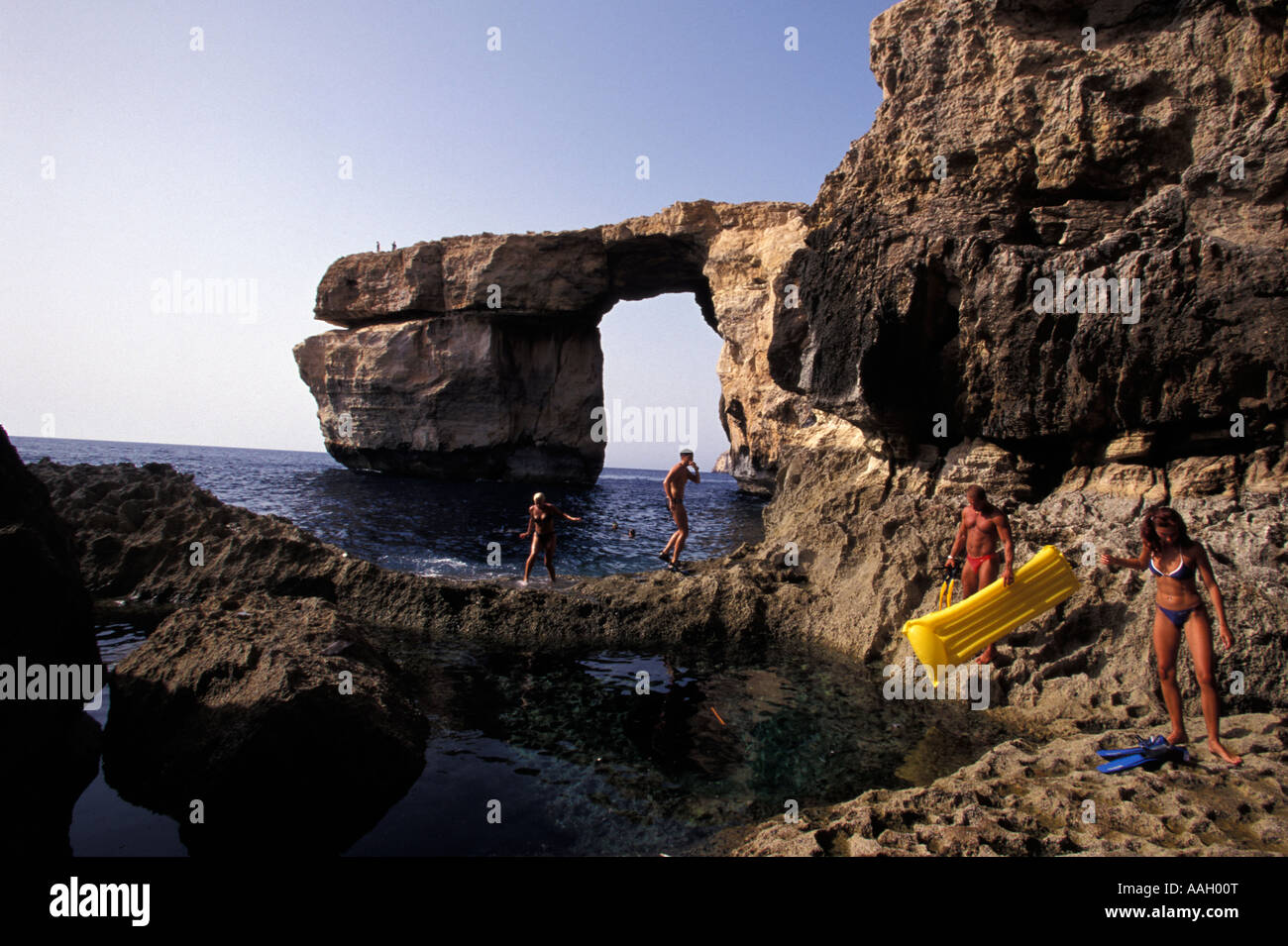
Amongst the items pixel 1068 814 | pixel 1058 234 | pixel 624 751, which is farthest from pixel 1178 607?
pixel 1058 234

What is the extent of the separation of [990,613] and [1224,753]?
191 cm

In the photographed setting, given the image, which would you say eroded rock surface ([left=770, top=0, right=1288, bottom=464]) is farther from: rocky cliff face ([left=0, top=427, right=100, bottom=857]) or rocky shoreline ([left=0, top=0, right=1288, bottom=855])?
rocky cliff face ([left=0, top=427, right=100, bottom=857])

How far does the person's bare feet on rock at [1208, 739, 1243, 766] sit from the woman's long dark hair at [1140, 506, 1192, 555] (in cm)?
119

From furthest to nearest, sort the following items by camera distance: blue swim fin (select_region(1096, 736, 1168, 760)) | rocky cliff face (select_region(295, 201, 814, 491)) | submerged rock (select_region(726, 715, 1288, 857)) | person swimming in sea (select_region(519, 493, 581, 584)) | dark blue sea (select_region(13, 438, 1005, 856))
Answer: rocky cliff face (select_region(295, 201, 814, 491))
person swimming in sea (select_region(519, 493, 581, 584))
dark blue sea (select_region(13, 438, 1005, 856))
blue swim fin (select_region(1096, 736, 1168, 760))
submerged rock (select_region(726, 715, 1288, 857))

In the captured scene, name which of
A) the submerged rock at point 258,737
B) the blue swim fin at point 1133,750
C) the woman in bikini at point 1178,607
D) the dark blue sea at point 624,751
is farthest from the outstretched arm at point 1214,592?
the submerged rock at point 258,737

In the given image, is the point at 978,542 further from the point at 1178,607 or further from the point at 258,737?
the point at 258,737

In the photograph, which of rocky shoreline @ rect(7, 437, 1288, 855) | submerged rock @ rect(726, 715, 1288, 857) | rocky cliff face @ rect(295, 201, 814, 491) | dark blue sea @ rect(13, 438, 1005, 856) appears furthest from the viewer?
rocky cliff face @ rect(295, 201, 814, 491)

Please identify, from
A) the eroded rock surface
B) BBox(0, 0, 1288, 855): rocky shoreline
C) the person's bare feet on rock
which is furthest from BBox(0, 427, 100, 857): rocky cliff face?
the eroded rock surface

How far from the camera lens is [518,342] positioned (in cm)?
3781

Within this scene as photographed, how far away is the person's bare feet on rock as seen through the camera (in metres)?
3.72

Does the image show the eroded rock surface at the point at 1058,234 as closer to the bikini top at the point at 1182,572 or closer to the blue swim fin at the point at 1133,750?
the bikini top at the point at 1182,572

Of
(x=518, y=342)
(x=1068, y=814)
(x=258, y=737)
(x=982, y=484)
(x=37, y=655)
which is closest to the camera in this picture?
(x=1068, y=814)

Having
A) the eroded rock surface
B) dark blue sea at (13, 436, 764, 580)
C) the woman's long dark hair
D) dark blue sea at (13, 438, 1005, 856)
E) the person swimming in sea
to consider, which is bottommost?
dark blue sea at (13, 438, 1005, 856)

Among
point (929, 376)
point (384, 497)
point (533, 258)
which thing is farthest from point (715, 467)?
point (929, 376)
